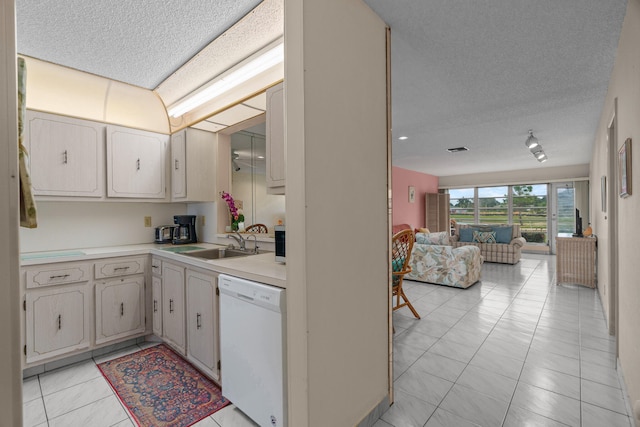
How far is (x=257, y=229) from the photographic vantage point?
9.80 feet

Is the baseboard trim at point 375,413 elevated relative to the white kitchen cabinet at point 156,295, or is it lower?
lower

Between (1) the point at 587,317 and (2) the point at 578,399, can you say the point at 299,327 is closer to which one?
(2) the point at 578,399

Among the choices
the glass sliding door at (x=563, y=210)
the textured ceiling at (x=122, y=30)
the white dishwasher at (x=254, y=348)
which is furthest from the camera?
the glass sliding door at (x=563, y=210)

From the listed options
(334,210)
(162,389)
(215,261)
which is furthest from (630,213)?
(162,389)

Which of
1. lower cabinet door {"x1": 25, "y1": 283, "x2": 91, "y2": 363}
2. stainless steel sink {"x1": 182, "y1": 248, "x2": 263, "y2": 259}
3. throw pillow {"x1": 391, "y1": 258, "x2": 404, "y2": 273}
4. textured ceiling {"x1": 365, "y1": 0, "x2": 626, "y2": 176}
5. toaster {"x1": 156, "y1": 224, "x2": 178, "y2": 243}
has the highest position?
textured ceiling {"x1": 365, "y1": 0, "x2": 626, "y2": 176}

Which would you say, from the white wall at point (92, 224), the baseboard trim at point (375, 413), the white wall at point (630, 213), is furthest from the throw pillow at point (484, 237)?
the white wall at point (92, 224)

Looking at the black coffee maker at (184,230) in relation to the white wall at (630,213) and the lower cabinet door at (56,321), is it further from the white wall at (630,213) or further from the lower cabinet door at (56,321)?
the white wall at (630,213)

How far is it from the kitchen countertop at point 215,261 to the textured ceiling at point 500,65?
64.3 inches

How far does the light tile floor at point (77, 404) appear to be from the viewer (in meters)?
1.73

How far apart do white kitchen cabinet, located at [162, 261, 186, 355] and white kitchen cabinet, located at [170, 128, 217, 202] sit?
841 mm

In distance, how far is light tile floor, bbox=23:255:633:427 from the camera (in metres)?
1.74

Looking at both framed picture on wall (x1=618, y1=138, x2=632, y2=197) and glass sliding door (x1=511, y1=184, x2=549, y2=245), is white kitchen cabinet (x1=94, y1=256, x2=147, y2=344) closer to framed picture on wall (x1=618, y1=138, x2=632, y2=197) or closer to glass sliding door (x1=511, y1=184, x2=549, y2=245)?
framed picture on wall (x1=618, y1=138, x2=632, y2=197)

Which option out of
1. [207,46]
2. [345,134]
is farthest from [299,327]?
[207,46]

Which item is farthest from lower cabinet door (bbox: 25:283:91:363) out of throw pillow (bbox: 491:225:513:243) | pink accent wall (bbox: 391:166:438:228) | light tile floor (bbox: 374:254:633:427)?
throw pillow (bbox: 491:225:513:243)
